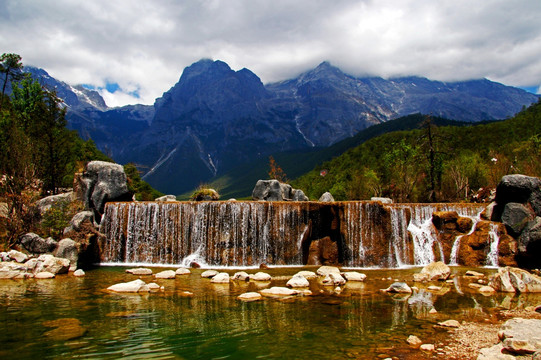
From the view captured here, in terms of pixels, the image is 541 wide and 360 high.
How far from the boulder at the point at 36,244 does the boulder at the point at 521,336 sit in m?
23.5

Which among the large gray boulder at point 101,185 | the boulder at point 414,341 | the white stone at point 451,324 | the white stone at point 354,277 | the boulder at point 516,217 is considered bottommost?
the white stone at point 354,277

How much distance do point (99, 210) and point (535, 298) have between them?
27.0m

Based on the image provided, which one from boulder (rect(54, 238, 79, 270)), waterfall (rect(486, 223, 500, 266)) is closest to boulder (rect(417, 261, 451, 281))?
waterfall (rect(486, 223, 500, 266))

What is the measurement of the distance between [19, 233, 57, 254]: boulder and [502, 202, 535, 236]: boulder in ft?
97.5

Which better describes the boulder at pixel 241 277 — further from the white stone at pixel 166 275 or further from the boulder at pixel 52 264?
the boulder at pixel 52 264

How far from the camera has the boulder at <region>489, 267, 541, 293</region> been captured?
1541cm

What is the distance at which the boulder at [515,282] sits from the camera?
15.4m

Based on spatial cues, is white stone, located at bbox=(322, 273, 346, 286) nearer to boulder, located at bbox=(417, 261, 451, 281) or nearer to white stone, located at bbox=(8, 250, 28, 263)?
boulder, located at bbox=(417, 261, 451, 281)

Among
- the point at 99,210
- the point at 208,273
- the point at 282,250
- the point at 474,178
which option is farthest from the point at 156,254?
the point at 474,178

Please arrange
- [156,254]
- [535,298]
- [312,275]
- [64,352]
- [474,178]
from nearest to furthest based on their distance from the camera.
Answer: [64,352] → [535,298] → [312,275] → [156,254] → [474,178]

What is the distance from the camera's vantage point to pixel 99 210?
26.5m

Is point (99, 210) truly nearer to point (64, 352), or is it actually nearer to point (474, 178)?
point (64, 352)

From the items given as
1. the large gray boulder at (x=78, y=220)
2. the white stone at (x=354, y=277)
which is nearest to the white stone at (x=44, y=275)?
the large gray boulder at (x=78, y=220)

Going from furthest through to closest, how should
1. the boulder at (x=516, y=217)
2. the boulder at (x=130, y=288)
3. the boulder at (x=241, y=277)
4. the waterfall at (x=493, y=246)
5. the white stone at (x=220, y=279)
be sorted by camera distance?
the waterfall at (x=493, y=246) → the boulder at (x=516, y=217) → the boulder at (x=241, y=277) → the white stone at (x=220, y=279) → the boulder at (x=130, y=288)
